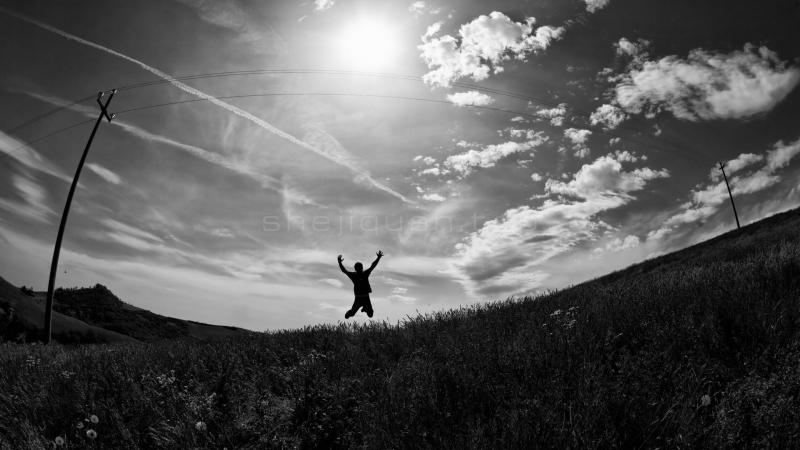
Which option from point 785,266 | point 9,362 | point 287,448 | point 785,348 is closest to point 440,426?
point 287,448

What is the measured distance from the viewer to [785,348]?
118 inches

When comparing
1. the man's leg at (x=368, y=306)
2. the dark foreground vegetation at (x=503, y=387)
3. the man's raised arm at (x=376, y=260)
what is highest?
the man's raised arm at (x=376, y=260)

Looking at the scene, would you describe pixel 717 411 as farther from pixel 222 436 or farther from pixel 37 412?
pixel 37 412

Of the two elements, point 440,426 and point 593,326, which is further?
point 593,326

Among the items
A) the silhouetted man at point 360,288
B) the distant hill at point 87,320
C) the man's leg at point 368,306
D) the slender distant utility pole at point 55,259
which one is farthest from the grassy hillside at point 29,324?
the man's leg at point 368,306

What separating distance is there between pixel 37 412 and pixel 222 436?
115 inches

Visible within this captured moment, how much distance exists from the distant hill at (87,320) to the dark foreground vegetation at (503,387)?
9413 mm

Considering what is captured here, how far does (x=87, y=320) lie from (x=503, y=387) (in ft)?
88.8

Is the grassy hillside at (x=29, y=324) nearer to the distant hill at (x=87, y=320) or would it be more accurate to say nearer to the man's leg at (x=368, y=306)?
the distant hill at (x=87, y=320)

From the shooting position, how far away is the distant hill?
14562 millimetres

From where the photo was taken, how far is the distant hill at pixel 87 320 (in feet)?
47.8

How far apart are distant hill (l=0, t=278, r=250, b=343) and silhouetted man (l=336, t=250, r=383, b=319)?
673 cm

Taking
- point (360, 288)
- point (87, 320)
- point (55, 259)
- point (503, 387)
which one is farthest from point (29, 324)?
point (503, 387)

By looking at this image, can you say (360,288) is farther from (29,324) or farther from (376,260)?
(29,324)
